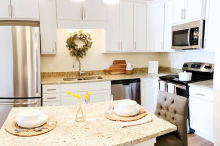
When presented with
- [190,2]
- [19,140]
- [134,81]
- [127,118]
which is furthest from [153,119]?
[190,2]

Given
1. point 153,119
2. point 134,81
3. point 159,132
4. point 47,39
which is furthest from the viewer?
point 134,81

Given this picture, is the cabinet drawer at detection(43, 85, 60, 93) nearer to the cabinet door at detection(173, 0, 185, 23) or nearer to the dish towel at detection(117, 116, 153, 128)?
the dish towel at detection(117, 116, 153, 128)

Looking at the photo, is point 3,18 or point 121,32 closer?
point 3,18

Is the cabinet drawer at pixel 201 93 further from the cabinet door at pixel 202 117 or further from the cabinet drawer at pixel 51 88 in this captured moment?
the cabinet drawer at pixel 51 88

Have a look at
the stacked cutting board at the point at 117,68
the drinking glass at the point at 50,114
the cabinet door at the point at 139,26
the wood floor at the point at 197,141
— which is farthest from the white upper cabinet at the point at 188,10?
the drinking glass at the point at 50,114

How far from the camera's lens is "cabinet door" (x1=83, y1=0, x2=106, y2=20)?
3461 mm

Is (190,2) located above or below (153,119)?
above

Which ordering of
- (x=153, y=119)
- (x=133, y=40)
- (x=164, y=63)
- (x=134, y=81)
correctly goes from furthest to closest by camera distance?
(x=164, y=63) → (x=133, y=40) → (x=134, y=81) → (x=153, y=119)

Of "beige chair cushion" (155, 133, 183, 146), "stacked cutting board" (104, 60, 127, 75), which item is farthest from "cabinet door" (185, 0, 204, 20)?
"beige chair cushion" (155, 133, 183, 146)

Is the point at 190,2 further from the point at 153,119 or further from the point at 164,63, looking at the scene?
the point at 153,119

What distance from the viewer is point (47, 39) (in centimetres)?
332

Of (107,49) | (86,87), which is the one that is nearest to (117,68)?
(107,49)

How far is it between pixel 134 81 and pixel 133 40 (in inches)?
34.6

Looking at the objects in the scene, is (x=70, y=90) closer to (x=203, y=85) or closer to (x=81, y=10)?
(x=81, y=10)
